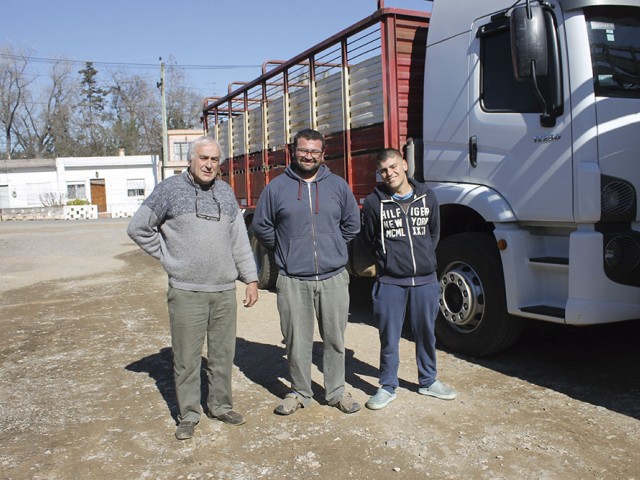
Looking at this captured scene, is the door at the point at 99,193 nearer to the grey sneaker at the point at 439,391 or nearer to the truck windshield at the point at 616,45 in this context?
the grey sneaker at the point at 439,391

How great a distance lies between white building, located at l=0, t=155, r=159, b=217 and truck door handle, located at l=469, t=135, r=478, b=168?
4004 cm

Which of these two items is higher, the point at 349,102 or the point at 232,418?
the point at 349,102

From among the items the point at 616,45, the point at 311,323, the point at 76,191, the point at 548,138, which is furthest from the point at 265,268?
the point at 76,191

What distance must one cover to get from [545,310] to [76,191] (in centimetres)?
4295

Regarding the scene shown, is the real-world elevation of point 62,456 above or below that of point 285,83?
below

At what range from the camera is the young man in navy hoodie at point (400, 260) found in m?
4.30

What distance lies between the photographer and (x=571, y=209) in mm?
4352

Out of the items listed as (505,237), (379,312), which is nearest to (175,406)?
(379,312)

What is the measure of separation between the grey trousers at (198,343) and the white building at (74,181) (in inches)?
1594

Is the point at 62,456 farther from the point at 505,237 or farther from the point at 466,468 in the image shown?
the point at 505,237

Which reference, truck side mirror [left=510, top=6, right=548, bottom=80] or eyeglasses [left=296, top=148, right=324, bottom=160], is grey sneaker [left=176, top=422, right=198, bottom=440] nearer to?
eyeglasses [left=296, top=148, right=324, bottom=160]

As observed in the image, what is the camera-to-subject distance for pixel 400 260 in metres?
4.31

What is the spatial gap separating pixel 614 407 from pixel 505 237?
4.48ft

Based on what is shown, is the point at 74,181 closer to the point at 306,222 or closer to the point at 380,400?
the point at 306,222
